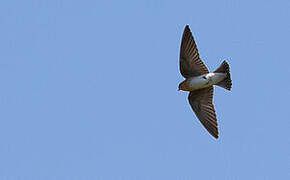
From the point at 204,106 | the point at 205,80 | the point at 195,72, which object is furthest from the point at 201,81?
the point at 204,106

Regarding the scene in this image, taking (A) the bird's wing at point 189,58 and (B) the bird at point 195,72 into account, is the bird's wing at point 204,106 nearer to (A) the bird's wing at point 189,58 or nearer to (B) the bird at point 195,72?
(B) the bird at point 195,72

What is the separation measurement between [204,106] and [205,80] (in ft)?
2.38

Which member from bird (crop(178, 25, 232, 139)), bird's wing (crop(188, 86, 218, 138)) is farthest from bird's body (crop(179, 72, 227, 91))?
bird's wing (crop(188, 86, 218, 138))

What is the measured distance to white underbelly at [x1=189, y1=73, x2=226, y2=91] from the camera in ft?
27.9

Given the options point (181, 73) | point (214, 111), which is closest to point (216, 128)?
point (214, 111)

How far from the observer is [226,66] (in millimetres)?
8578

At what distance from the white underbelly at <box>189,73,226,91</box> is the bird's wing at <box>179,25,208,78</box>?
0.34ft

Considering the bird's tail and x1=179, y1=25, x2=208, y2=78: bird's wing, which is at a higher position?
Answer: x1=179, y1=25, x2=208, y2=78: bird's wing

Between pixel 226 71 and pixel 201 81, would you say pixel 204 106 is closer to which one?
pixel 201 81

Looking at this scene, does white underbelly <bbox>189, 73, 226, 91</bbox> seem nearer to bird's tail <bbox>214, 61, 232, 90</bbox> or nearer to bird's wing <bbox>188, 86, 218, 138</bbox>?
bird's tail <bbox>214, 61, 232, 90</bbox>

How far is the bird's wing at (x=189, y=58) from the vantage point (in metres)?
8.62

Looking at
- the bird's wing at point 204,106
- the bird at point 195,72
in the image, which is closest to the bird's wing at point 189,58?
the bird at point 195,72

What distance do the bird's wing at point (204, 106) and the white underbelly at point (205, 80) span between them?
440 mm

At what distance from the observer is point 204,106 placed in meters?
9.20
